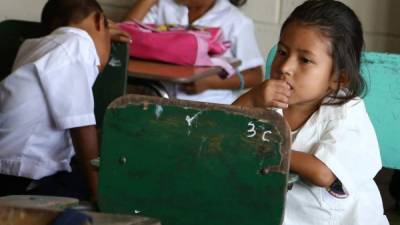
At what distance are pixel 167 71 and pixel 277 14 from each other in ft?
3.80

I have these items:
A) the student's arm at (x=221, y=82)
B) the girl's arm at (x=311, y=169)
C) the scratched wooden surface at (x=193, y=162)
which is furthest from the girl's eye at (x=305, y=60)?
the student's arm at (x=221, y=82)

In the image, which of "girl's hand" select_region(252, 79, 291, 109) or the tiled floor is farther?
the tiled floor

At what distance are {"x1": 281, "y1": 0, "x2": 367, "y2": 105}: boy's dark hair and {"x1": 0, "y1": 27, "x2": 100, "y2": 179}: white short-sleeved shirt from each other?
2.22 feet

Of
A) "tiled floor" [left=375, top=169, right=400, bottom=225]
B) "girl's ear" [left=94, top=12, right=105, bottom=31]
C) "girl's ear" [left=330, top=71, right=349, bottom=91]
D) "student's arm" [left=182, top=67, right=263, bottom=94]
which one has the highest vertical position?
"girl's ear" [left=330, top=71, right=349, bottom=91]

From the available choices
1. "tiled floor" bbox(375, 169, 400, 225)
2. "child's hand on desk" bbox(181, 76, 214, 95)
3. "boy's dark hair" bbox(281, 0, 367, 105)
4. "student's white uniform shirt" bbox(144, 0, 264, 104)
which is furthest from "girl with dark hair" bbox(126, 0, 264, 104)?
"boy's dark hair" bbox(281, 0, 367, 105)

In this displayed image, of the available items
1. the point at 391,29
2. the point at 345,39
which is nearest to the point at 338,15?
the point at 345,39

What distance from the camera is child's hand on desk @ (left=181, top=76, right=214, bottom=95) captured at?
338 cm

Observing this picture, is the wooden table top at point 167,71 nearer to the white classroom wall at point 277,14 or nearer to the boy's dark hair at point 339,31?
the white classroom wall at point 277,14

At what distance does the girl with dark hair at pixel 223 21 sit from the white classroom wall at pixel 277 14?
159 millimetres

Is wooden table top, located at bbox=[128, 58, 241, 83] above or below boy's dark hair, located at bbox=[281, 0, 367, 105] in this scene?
below

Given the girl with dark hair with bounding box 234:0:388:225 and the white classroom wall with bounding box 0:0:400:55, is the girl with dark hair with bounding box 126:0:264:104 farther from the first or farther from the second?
the girl with dark hair with bounding box 234:0:388:225

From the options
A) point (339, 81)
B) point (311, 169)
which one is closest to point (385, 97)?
point (339, 81)

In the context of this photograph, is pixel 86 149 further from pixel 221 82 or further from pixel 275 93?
pixel 221 82

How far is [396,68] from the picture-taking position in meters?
2.41
